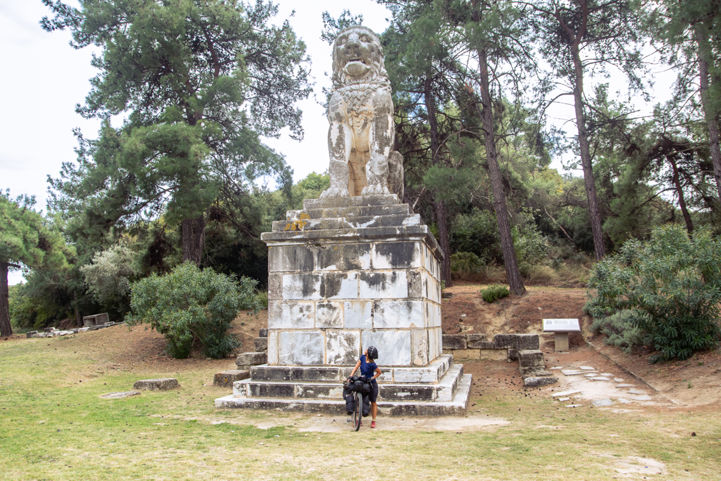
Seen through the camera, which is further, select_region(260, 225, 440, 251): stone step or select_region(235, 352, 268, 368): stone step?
select_region(235, 352, 268, 368): stone step

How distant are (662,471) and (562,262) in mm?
19759

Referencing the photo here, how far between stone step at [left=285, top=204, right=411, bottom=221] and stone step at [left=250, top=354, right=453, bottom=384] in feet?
6.33

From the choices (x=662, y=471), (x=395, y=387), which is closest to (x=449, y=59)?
(x=395, y=387)

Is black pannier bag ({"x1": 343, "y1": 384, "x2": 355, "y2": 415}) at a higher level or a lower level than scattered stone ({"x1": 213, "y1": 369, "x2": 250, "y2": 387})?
higher

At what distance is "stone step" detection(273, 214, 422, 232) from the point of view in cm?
673

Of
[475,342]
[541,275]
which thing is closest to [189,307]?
[475,342]

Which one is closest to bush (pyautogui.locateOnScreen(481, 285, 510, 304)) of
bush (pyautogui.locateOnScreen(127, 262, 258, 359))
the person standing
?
bush (pyautogui.locateOnScreen(127, 262, 258, 359))

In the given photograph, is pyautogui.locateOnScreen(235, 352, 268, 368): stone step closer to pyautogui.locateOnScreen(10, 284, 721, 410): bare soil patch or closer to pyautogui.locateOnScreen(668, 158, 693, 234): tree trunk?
pyautogui.locateOnScreen(10, 284, 721, 410): bare soil patch

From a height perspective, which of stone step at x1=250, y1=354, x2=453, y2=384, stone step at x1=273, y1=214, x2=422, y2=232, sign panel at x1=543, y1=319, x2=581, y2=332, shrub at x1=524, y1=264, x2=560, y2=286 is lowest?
stone step at x1=250, y1=354, x2=453, y2=384

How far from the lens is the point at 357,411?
5449 millimetres

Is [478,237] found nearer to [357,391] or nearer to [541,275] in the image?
[541,275]

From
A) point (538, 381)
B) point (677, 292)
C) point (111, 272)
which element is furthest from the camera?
point (111, 272)

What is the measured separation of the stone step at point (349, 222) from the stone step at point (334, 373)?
68.4 inches

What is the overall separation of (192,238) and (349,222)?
11.7m
